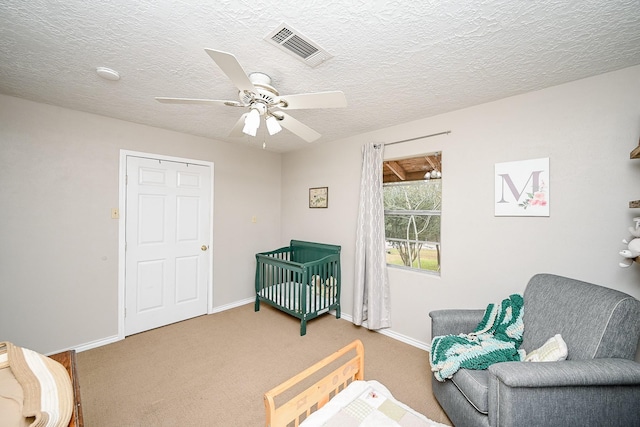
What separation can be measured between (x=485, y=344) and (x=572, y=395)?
51cm

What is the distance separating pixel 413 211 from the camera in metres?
2.81

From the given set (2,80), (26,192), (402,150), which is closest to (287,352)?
(402,150)

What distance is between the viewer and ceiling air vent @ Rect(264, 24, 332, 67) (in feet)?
4.41

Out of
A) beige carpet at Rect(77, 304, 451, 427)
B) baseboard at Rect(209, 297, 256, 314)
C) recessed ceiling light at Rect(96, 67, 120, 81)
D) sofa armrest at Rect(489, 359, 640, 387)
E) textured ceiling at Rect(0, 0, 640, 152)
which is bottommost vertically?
beige carpet at Rect(77, 304, 451, 427)

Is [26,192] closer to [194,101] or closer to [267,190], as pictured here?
[194,101]

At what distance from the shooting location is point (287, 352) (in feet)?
8.11

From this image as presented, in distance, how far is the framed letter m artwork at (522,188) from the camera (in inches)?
77.3

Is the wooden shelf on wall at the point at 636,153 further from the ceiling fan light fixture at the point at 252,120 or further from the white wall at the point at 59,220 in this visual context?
the white wall at the point at 59,220

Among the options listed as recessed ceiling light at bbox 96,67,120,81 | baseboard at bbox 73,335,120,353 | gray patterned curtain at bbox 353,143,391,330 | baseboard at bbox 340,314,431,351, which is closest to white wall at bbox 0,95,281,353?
baseboard at bbox 73,335,120,353

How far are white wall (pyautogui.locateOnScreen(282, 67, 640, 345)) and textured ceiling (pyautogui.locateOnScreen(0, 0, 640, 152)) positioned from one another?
19cm

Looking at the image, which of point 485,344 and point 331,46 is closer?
point 331,46

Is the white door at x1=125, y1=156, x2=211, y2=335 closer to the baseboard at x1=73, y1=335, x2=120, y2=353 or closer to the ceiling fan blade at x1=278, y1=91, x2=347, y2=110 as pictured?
the baseboard at x1=73, y1=335, x2=120, y2=353

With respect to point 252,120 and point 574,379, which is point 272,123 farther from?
point 574,379

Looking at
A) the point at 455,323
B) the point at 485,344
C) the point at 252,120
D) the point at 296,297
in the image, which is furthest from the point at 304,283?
the point at 252,120
